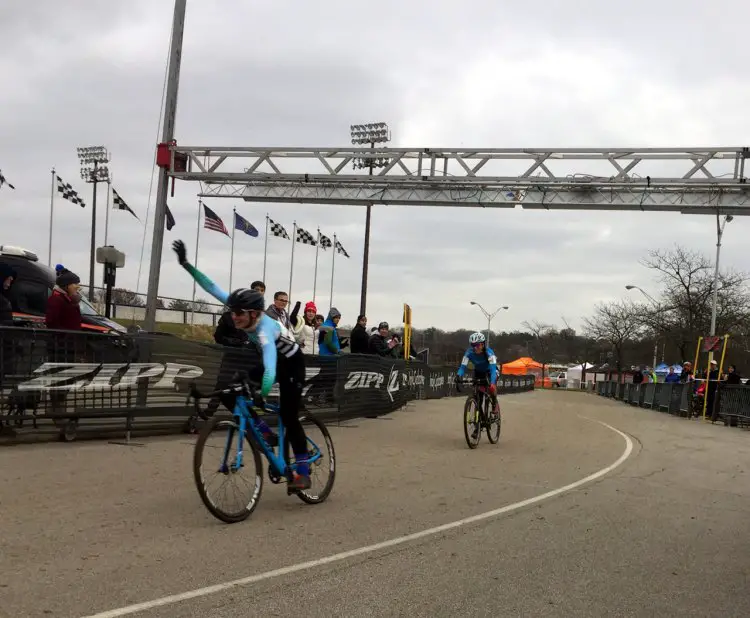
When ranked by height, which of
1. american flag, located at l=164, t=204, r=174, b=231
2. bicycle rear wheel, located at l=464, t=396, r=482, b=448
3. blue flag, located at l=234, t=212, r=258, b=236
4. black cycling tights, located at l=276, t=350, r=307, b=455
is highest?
blue flag, located at l=234, t=212, r=258, b=236

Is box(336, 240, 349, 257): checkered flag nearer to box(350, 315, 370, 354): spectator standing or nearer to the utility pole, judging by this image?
the utility pole

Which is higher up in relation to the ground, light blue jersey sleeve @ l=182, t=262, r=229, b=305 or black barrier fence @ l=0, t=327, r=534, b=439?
light blue jersey sleeve @ l=182, t=262, r=229, b=305

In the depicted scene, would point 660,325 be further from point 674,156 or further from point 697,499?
point 697,499

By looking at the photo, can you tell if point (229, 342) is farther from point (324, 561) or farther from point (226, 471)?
point (324, 561)

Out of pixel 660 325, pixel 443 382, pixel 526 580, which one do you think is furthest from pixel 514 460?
pixel 660 325

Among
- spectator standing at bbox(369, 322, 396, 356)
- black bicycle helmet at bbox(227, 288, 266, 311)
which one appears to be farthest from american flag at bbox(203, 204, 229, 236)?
black bicycle helmet at bbox(227, 288, 266, 311)

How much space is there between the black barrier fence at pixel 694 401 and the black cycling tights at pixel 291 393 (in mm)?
18307

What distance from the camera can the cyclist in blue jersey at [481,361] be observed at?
40.9 ft

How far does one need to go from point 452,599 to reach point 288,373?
2.66 metres

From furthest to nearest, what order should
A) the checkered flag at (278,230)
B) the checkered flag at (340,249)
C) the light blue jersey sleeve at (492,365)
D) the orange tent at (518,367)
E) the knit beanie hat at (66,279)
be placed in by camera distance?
the orange tent at (518,367) < the checkered flag at (340,249) < the checkered flag at (278,230) < the light blue jersey sleeve at (492,365) < the knit beanie hat at (66,279)

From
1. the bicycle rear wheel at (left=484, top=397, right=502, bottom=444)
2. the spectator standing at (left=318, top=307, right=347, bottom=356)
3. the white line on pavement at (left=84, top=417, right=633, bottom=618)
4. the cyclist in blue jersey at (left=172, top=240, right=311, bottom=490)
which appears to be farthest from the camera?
the spectator standing at (left=318, top=307, right=347, bottom=356)

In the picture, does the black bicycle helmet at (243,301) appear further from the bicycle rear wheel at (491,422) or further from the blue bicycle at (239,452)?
the bicycle rear wheel at (491,422)

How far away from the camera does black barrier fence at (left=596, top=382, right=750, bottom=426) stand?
21.8 meters

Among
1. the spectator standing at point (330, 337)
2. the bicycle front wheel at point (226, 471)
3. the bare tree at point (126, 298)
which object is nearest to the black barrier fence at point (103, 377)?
the bicycle front wheel at point (226, 471)
